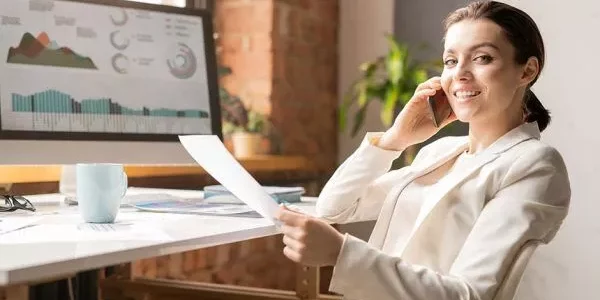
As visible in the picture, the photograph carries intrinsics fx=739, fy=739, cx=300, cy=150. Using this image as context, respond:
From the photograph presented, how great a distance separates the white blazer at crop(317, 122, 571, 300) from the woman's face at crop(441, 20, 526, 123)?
48 millimetres

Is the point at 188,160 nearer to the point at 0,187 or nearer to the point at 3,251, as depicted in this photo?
the point at 0,187

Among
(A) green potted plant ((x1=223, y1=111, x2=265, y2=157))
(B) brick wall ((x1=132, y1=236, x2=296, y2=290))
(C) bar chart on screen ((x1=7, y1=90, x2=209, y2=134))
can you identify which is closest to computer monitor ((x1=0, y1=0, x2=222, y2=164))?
(C) bar chart on screen ((x1=7, y1=90, x2=209, y2=134))

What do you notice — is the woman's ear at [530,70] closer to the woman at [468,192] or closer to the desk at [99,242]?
A: the woman at [468,192]

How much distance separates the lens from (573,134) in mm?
2633

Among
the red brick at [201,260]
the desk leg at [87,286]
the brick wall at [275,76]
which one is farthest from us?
the brick wall at [275,76]

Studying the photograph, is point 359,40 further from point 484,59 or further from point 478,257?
point 478,257

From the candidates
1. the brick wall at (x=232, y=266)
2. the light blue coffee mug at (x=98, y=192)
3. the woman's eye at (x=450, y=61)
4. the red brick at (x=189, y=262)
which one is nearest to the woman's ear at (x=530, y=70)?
the woman's eye at (x=450, y=61)

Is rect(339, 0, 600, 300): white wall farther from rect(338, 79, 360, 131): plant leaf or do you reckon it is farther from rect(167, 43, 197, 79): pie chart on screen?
rect(167, 43, 197, 79): pie chart on screen

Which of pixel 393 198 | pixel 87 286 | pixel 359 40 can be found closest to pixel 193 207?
pixel 87 286

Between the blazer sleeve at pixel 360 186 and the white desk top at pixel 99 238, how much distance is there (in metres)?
0.15

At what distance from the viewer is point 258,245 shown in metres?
2.84

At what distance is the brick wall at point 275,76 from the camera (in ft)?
9.39

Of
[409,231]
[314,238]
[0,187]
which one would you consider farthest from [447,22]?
[0,187]

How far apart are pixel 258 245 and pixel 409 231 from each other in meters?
1.72
